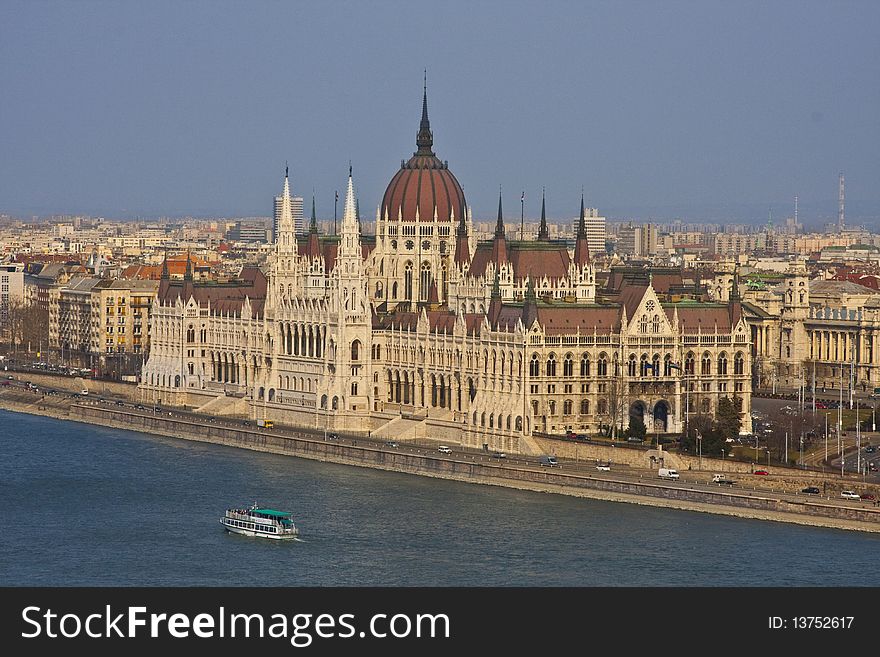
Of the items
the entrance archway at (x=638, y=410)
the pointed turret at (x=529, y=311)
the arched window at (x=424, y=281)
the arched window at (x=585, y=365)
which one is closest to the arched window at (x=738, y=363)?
the entrance archway at (x=638, y=410)

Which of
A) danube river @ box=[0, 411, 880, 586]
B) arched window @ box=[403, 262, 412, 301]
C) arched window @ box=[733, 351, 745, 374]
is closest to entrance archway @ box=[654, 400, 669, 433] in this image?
arched window @ box=[733, 351, 745, 374]

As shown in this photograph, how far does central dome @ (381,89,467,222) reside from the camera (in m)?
115

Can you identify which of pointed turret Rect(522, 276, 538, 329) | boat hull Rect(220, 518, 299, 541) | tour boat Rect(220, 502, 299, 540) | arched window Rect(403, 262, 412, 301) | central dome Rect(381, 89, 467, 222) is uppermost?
central dome Rect(381, 89, 467, 222)

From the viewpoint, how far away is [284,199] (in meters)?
120

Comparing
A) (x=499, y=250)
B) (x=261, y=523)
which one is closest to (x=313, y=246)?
(x=499, y=250)

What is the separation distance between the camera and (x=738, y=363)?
334ft

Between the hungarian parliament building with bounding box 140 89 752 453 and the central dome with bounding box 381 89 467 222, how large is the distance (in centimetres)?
9

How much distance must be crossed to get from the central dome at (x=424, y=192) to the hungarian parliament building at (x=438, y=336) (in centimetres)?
9

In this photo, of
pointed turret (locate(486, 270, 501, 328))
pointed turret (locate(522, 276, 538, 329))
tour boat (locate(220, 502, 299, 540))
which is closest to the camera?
tour boat (locate(220, 502, 299, 540))

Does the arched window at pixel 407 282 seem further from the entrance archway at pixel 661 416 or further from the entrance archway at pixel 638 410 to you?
the entrance archway at pixel 661 416

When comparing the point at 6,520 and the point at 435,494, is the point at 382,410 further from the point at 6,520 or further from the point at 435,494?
the point at 6,520

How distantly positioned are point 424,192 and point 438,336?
12.5 m

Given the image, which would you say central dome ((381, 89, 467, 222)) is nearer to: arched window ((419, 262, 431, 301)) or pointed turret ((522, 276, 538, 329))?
arched window ((419, 262, 431, 301))
